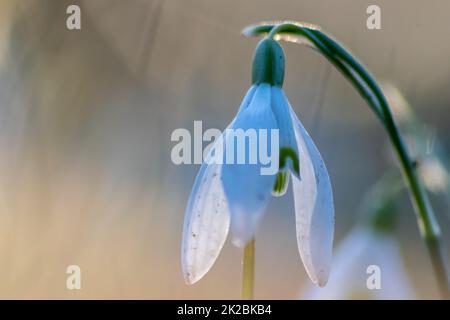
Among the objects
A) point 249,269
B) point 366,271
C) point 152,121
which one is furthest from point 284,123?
point 152,121

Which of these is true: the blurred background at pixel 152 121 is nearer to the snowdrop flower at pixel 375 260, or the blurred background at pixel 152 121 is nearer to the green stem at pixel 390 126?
the snowdrop flower at pixel 375 260

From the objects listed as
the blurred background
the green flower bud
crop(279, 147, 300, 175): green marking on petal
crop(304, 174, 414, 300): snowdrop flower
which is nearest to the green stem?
the green flower bud

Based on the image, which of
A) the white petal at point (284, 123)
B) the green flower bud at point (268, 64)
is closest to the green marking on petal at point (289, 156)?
the white petal at point (284, 123)

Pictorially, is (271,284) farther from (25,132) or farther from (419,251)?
(25,132)

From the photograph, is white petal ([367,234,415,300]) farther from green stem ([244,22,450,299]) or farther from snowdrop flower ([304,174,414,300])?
green stem ([244,22,450,299])

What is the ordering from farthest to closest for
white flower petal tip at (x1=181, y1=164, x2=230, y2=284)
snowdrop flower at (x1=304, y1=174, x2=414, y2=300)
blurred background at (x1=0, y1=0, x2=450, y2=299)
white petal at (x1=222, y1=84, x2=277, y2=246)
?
1. blurred background at (x1=0, y1=0, x2=450, y2=299)
2. snowdrop flower at (x1=304, y1=174, x2=414, y2=300)
3. white flower petal tip at (x1=181, y1=164, x2=230, y2=284)
4. white petal at (x1=222, y1=84, x2=277, y2=246)

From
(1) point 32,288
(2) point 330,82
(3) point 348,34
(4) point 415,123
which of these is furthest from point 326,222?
(2) point 330,82
